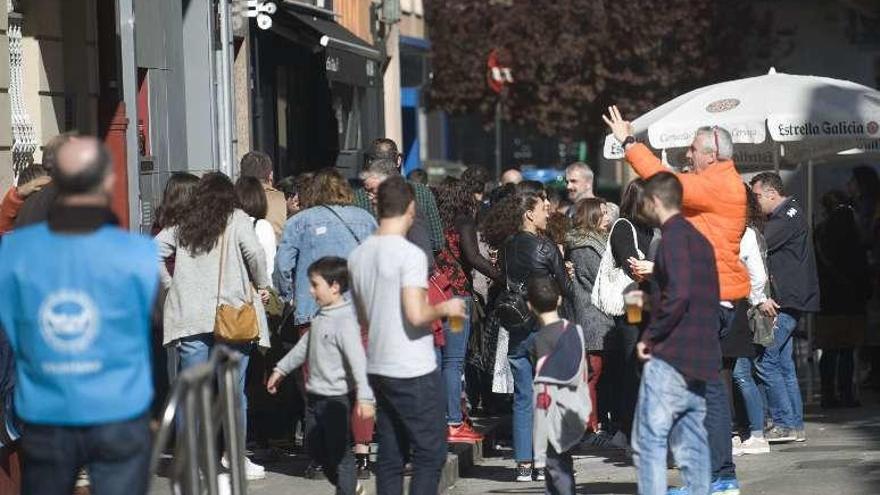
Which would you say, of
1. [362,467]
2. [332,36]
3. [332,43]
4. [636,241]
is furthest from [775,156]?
[332,36]

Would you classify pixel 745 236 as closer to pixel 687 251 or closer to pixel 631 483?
pixel 631 483

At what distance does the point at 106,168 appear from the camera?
6461mm

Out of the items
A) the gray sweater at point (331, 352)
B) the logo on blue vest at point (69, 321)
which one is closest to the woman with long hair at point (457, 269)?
the gray sweater at point (331, 352)

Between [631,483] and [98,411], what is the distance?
5894 mm

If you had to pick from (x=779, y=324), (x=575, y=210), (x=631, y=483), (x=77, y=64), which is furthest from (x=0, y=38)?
(x=779, y=324)

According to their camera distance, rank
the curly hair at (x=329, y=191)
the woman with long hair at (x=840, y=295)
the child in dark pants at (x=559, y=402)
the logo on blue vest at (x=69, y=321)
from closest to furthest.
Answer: the logo on blue vest at (x=69, y=321), the child in dark pants at (x=559, y=402), the curly hair at (x=329, y=191), the woman with long hair at (x=840, y=295)

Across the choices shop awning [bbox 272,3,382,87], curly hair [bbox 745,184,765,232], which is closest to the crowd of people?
curly hair [bbox 745,184,765,232]

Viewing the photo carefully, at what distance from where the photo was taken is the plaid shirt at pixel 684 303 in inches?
360

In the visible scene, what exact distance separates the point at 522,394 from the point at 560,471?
7.20 ft

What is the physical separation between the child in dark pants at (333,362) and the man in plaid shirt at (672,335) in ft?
4.77

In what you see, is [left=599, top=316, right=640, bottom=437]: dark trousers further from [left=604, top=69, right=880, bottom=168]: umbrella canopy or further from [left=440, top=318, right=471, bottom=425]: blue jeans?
[left=604, top=69, right=880, bottom=168]: umbrella canopy

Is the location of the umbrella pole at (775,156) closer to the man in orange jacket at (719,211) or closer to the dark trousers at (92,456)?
the man in orange jacket at (719,211)

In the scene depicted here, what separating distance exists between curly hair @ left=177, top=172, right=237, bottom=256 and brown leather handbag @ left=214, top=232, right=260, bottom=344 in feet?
0.31

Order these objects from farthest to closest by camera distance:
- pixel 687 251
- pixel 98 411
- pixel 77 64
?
pixel 77 64 → pixel 687 251 → pixel 98 411
